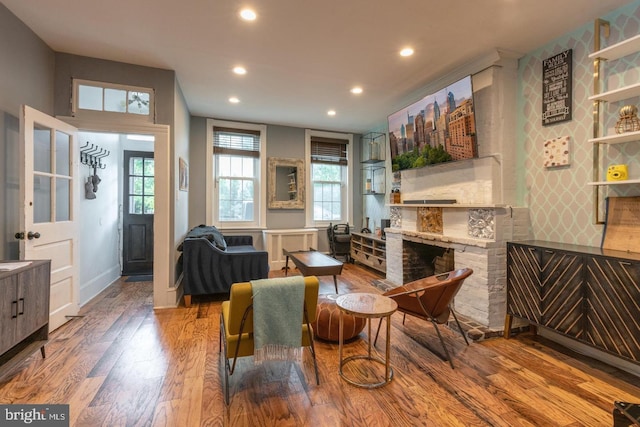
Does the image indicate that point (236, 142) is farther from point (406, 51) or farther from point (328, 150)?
point (406, 51)

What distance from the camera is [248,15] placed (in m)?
2.46

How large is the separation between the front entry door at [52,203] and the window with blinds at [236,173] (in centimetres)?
252

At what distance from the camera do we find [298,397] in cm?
194

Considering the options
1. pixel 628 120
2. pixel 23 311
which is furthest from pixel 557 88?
pixel 23 311

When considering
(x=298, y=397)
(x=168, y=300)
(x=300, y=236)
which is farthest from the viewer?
(x=300, y=236)

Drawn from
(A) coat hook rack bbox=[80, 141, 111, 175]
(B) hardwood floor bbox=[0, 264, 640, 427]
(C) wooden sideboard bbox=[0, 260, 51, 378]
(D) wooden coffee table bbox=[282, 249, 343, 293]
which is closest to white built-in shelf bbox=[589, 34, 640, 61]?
(B) hardwood floor bbox=[0, 264, 640, 427]

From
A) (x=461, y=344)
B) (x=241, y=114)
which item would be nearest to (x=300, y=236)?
(x=241, y=114)

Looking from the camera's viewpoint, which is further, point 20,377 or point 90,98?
point 90,98

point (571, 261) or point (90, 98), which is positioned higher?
point (90, 98)

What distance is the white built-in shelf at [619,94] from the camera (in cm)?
210

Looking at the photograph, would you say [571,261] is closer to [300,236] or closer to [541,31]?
[541,31]

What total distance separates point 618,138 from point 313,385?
285cm

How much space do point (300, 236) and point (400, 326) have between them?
298 cm

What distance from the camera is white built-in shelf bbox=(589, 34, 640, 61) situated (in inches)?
83.0
